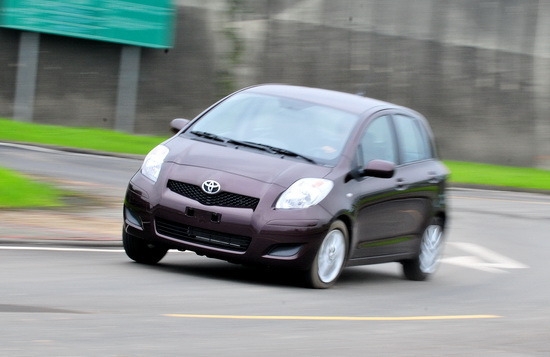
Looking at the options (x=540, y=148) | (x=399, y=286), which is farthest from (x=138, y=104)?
(x=399, y=286)

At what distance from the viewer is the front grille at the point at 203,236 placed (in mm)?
9906

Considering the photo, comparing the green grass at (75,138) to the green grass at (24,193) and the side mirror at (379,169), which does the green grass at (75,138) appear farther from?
the side mirror at (379,169)

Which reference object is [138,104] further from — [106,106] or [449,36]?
[449,36]

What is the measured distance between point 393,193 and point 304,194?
165cm

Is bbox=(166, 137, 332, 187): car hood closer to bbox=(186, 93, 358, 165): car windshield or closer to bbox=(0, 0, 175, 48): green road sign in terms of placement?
bbox=(186, 93, 358, 165): car windshield

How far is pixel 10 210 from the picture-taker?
13930 mm

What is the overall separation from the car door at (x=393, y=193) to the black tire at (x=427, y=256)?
253mm

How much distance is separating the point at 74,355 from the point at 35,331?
0.67m

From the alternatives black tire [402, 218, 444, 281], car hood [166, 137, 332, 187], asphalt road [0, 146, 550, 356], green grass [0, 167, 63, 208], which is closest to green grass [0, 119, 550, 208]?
green grass [0, 167, 63, 208]

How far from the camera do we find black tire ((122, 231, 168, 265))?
10.6m

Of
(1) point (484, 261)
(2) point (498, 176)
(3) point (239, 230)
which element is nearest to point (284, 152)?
(3) point (239, 230)

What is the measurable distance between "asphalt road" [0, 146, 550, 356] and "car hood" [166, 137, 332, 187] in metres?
0.86

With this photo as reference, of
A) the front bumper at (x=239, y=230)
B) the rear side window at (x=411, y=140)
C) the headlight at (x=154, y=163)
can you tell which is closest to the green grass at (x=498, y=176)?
the rear side window at (x=411, y=140)

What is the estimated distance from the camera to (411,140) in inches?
486
